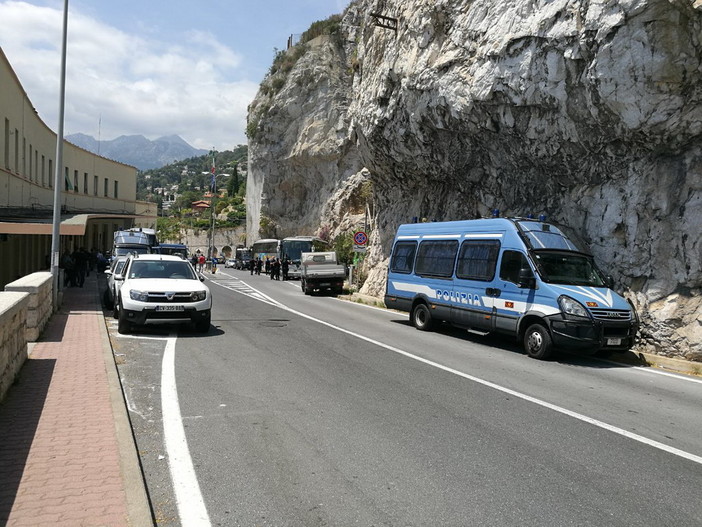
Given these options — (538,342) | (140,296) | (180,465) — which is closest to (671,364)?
(538,342)

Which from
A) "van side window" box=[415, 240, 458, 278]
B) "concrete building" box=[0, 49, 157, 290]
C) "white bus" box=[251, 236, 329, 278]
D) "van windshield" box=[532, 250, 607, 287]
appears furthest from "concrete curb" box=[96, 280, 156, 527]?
"white bus" box=[251, 236, 329, 278]

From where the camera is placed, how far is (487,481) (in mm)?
4824

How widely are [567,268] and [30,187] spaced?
28.1m

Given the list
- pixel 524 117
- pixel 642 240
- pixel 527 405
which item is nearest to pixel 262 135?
pixel 524 117

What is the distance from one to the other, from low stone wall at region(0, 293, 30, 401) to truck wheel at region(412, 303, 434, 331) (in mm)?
9247

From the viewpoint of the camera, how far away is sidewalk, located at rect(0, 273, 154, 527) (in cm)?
399

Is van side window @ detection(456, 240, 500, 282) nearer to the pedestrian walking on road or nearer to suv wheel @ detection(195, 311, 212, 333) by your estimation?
suv wheel @ detection(195, 311, 212, 333)

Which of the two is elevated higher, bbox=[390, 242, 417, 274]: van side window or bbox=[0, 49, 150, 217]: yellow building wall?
bbox=[0, 49, 150, 217]: yellow building wall

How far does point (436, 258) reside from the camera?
14.9m

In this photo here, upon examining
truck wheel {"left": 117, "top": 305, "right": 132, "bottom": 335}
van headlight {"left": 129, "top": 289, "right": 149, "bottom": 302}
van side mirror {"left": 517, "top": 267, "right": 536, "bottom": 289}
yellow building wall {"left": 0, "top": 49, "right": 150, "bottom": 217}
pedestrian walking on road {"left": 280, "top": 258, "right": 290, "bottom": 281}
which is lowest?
pedestrian walking on road {"left": 280, "top": 258, "right": 290, "bottom": 281}

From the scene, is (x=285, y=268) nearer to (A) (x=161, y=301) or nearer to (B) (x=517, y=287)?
(A) (x=161, y=301)

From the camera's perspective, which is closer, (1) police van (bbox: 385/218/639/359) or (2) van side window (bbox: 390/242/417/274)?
(1) police van (bbox: 385/218/639/359)

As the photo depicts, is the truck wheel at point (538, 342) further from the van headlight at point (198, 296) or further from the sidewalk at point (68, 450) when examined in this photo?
the sidewalk at point (68, 450)

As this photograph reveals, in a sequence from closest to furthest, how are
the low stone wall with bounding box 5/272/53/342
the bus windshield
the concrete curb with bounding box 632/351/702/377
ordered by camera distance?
1. the low stone wall with bounding box 5/272/53/342
2. the concrete curb with bounding box 632/351/702/377
3. the bus windshield
